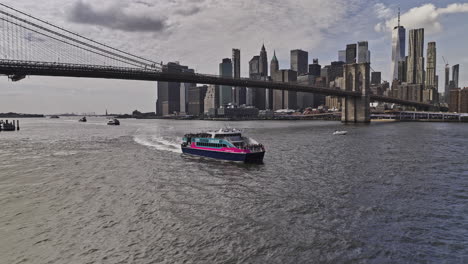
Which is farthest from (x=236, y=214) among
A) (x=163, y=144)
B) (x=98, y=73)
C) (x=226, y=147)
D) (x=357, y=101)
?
(x=357, y=101)

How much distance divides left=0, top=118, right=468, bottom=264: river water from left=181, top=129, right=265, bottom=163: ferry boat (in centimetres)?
177

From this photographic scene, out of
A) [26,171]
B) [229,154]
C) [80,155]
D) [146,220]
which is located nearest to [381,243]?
[146,220]

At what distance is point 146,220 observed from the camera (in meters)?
15.6

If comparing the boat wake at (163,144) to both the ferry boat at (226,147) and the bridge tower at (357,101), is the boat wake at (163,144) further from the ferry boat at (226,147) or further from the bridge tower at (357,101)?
the bridge tower at (357,101)

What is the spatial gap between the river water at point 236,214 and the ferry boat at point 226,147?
177cm

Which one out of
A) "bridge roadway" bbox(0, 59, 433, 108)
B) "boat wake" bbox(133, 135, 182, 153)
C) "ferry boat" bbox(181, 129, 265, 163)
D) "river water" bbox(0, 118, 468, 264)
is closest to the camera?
"river water" bbox(0, 118, 468, 264)

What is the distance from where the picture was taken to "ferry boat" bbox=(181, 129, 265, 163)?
3189 cm

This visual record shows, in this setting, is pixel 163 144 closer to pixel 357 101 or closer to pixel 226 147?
pixel 226 147

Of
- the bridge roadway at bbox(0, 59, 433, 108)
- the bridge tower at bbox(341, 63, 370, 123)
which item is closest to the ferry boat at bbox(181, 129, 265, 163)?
the bridge roadway at bbox(0, 59, 433, 108)

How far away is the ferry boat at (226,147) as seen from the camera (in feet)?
105

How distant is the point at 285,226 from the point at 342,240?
2735mm

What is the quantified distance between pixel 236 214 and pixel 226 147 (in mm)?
17332

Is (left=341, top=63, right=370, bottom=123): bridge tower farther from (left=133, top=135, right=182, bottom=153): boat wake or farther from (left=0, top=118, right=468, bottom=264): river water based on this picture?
(left=0, top=118, right=468, bottom=264): river water

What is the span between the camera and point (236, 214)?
16.3 meters
